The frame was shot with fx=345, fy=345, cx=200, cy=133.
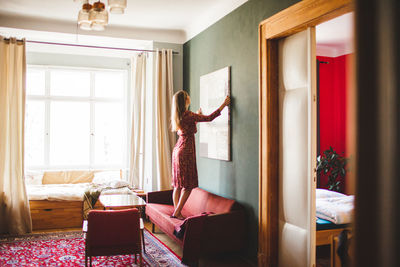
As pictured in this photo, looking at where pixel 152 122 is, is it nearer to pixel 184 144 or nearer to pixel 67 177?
pixel 184 144

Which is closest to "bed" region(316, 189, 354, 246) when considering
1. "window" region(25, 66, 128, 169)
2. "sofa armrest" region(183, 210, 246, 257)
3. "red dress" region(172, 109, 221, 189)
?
"sofa armrest" region(183, 210, 246, 257)

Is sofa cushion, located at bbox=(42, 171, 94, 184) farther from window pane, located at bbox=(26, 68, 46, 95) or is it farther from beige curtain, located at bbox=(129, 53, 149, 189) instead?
window pane, located at bbox=(26, 68, 46, 95)

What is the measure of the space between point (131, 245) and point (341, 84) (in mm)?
5243

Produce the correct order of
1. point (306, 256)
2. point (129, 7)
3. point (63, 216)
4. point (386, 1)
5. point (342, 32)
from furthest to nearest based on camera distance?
1. point (342, 32)
2. point (63, 216)
3. point (129, 7)
4. point (306, 256)
5. point (386, 1)

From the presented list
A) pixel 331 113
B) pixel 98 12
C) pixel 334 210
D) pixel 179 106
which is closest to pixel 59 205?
pixel 179 106

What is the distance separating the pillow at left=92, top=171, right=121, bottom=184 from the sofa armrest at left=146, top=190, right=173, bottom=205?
4.28 feet

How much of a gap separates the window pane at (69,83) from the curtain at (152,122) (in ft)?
3.91

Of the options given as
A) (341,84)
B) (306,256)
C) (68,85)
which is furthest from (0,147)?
(341,84)

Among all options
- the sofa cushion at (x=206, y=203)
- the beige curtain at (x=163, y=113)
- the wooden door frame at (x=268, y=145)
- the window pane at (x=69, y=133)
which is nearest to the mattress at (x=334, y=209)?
the wooden door frame at (x=268, y=145)

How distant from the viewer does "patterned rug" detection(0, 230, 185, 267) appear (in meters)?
3.59

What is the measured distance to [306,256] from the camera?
2973mm

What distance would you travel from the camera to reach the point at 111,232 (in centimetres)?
304

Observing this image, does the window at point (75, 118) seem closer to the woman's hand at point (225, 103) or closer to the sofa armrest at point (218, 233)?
the woman's hand at point (225, 103)

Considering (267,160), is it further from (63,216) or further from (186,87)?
(63,216)
